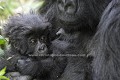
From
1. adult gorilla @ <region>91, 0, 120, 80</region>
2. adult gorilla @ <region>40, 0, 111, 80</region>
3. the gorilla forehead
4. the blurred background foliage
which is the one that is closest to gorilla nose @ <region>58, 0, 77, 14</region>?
adult gorilla @ <region>40, 0, 111, 80</region>

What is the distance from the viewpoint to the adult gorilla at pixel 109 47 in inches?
117

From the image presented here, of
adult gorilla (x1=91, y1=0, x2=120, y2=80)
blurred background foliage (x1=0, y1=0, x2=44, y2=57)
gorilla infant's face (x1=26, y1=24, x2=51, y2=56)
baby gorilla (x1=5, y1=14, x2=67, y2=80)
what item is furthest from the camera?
blurred background foliage (x1=0, y1=0, x2=44, y2=57)

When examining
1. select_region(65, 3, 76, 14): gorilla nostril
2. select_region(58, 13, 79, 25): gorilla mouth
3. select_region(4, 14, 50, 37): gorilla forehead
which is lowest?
select_region(4, 14, 50, 37): gorilla forehead

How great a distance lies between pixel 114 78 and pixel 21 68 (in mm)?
1089

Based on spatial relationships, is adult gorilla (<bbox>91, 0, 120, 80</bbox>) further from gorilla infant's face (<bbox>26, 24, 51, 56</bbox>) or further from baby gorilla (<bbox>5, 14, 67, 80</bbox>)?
gorilla infant's face (<bbox>26, 24, 51, 56</bbox>)

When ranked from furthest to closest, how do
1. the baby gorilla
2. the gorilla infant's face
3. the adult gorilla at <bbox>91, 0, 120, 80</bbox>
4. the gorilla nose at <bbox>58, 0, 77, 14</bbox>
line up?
the gorilla infant's face
the baby gorilla
the gorilla nose at <bbox>58, 0, 77, 14</bbox>
the adult gorilla at <bbox>91, 0, 120, 80</bbox>

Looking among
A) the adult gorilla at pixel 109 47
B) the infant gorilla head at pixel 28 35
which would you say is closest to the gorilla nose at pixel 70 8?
the adult gorilla at pixel 109 47

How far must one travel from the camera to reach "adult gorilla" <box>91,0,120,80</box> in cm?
297

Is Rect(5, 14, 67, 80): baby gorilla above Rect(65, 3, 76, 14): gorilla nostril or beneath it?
beneath

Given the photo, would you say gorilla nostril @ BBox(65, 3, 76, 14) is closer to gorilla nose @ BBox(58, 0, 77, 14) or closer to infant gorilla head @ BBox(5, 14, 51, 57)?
gorilla nose @ BBox(58, 0, 77, 14)

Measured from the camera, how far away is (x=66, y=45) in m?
3.81

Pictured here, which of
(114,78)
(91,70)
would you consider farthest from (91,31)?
(114,78)

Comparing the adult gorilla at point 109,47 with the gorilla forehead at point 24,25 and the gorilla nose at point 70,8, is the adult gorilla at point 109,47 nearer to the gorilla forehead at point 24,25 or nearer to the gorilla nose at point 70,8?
the gorilla nose at point 70,8

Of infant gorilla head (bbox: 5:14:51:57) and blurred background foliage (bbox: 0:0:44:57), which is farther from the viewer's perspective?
blurred background foliage (bbox: 0:0:44:57)
